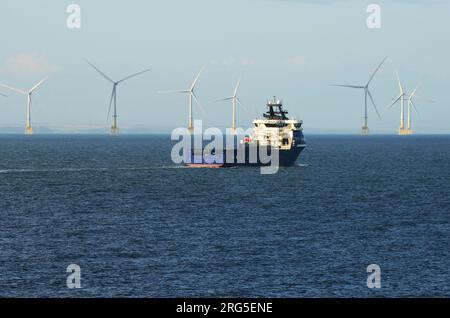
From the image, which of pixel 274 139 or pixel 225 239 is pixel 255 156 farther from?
pixel 225 239

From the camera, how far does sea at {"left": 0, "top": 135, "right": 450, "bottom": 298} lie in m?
48.8

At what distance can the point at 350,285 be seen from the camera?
49.0 metres

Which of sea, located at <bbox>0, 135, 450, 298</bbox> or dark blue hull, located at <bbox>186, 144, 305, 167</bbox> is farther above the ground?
dark blue hull, located at <bbox>186, 144, 305, 167</bbox>

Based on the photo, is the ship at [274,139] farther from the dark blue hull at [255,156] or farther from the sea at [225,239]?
the sea at [225,239]

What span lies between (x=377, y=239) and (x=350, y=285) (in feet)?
76.2

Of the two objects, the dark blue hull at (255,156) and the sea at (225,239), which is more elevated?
the dark blue hull at (255,156)

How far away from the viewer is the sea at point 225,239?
160ft

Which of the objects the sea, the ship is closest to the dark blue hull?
the ship

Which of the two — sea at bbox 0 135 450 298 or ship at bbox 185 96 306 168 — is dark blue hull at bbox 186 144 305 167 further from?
sea at bbox 0 135 450 298

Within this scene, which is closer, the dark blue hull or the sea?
the sea

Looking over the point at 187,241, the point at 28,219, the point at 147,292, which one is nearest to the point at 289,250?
the point at 187,241

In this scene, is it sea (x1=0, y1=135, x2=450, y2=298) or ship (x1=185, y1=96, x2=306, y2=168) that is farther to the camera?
ship (x1=185, y1=96, x2=306, y2=168)

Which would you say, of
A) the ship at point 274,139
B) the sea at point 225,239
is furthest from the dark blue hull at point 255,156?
the sea at point 225,239
